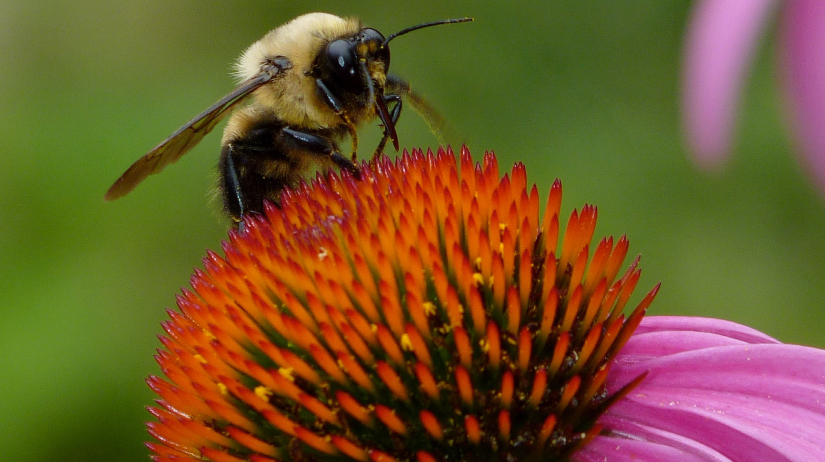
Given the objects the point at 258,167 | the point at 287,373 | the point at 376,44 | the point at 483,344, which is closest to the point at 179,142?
the point at 258,167

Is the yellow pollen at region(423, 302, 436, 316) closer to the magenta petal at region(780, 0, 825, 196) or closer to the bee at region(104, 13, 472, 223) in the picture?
the bee at region(104, 13, 472, 223)

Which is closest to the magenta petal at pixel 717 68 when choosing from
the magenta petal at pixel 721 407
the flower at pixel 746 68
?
the flower at pixel 746 68

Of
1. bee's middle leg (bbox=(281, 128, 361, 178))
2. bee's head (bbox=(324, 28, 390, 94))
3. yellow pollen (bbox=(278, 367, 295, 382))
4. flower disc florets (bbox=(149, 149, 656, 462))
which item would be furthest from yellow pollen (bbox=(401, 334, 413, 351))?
bee's head (bbox=(324, 28, 390, 94))

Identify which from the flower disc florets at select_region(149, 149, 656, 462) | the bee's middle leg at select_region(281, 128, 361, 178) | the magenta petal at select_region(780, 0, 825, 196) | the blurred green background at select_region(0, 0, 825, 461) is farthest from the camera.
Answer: the blurred green background at select_region(0, 0, 825, 461)

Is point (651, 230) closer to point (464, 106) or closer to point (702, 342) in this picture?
point (464, 106)

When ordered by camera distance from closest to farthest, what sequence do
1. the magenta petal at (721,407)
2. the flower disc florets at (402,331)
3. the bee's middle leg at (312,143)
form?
1. the magenta petal at (721,407)
2. the flower disc florets at (402,331)
3. the bee's middle leg at (312,143)

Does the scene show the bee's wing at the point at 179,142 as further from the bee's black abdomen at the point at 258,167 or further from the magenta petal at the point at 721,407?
the magenta petal at the point at 721,407

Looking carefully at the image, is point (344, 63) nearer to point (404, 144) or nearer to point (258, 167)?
point (258, 167)

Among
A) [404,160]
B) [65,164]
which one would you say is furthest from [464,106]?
[404,160]
